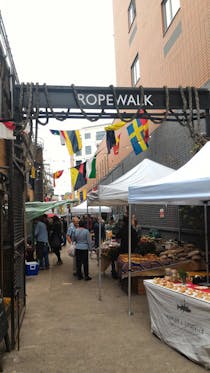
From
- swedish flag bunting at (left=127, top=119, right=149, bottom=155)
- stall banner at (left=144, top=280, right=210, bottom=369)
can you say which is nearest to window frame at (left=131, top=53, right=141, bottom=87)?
swedish flag bunting at (left=127, top=119, right=149, bottom=155)

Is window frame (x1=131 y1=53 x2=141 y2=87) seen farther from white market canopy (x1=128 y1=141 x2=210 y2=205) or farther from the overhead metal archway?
white market canopy (x1=128 y1=141 x2=210 y2=205)

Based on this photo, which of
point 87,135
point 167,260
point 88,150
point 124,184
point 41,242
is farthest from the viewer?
point 87,135

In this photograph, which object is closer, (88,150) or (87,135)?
(88,150)

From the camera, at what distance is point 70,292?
8.80m

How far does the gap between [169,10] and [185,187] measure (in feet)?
31.9

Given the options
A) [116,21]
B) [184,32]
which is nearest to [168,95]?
[184,32]

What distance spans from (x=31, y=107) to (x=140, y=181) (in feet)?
11.6

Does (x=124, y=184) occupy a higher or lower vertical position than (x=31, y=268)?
higher

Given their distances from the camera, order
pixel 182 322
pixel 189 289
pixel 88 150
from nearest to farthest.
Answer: pixel 182 322
pixel 189 289
pixel 88 150

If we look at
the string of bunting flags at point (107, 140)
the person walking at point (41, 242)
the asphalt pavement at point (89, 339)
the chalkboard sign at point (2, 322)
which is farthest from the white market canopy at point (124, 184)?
the chalkboard sign at point (2, 322)

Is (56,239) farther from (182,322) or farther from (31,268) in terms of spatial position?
(182,322)

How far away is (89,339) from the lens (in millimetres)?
5402

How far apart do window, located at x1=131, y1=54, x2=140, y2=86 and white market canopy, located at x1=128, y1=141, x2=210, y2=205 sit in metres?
12.2

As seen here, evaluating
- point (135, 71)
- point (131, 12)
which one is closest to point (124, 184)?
point (135, 71)
